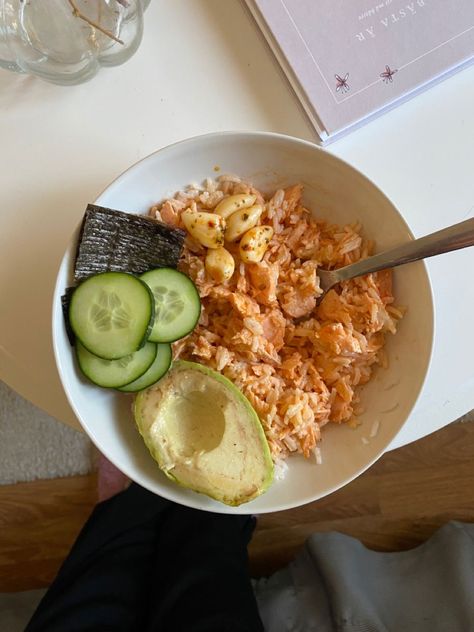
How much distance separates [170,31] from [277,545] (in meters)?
1.34

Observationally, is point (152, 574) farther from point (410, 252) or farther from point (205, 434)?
point (410, 252)

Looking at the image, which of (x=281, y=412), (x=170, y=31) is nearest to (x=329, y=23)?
(x=170, y=31)

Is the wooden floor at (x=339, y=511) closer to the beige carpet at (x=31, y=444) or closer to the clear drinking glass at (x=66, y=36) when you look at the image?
the beige carpet at (x=31, y=444)

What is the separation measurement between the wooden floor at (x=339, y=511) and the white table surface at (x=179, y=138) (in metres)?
0.85

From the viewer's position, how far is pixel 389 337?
90cm

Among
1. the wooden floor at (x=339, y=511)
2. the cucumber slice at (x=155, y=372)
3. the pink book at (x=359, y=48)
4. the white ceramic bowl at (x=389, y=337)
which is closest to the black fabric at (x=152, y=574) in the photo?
the wooden floor at (x=339, y=511)

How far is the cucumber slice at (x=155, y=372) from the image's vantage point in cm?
81

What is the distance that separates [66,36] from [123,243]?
334mm

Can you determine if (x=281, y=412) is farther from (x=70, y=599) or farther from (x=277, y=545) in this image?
(x=277, y=545)

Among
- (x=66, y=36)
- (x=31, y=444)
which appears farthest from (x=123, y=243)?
(x=31, y=444)

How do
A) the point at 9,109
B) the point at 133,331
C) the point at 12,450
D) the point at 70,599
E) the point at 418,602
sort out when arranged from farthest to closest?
the point at 12,450
the point at 418,602
the point at 70,599
the point at 9,109
the point at 133,331

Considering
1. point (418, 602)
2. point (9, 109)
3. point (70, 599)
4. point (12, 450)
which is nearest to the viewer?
point (9, 109)

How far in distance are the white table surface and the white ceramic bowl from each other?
9 centimetres

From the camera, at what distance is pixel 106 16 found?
89 centimetres
